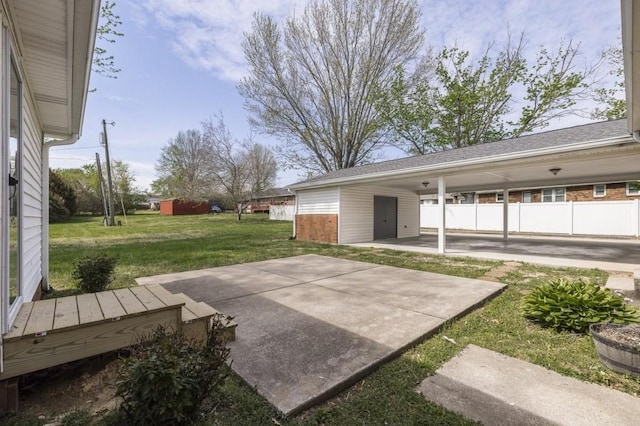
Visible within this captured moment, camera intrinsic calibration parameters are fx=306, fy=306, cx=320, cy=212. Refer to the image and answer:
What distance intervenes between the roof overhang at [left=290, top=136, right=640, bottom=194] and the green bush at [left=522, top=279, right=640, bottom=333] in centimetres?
374

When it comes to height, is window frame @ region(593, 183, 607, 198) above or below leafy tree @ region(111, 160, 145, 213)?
below

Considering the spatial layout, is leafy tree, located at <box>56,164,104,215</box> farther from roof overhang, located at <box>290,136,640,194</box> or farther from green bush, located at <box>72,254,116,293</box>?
green bush, located at <box>72,254,116,293</box>

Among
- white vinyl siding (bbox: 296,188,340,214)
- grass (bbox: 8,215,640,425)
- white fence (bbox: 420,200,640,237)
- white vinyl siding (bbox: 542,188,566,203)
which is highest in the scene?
white vinyl siding (bbox: 542,188,566,203)

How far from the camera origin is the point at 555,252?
8492 mm

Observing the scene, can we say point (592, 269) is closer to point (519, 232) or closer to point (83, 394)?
point (83, 394)

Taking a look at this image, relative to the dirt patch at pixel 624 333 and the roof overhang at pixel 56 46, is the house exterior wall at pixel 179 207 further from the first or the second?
the dirt patch at pixel 624 333

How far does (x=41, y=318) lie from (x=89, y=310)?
0.87ft

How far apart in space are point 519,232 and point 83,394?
17321 millimetres

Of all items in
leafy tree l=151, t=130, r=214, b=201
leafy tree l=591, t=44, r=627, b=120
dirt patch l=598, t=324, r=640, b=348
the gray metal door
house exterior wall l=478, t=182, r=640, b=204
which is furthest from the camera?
leafy tree l=151, t=130, r=214, b=201

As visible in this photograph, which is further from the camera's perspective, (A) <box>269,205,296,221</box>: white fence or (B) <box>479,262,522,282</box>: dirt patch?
(A) <box>269,205,296,221</box>: white fence

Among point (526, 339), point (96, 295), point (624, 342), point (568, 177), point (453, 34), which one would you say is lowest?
point (526, 339)

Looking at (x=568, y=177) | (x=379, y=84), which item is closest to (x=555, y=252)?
(x=568, y=177)

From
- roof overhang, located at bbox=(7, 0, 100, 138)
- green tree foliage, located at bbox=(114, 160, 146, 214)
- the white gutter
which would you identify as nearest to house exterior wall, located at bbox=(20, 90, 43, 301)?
roof overhang, located at bbox=(7, 0, 100, 138)

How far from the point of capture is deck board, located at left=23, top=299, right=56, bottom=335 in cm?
189
